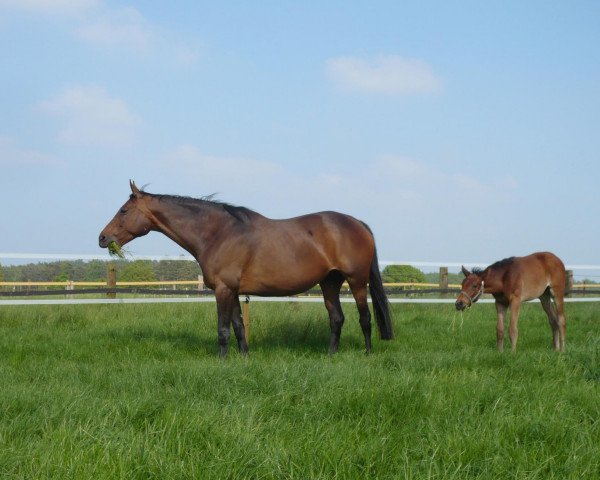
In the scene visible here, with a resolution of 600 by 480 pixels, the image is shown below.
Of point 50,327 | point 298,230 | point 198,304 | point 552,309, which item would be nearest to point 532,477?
point 298,230

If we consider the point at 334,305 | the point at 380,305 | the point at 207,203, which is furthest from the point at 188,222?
the point at 380,305

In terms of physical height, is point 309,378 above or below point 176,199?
below

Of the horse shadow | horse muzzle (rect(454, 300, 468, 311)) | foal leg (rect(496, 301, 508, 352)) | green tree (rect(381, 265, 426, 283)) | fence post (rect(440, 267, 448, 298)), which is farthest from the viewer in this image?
green tree (rect(381, 265, 426, 283))

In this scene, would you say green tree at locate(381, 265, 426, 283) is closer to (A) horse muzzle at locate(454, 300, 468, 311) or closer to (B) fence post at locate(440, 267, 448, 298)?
(B) fence post at locate(440, 267, 448, 298)

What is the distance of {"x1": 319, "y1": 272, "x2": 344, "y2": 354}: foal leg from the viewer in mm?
7973

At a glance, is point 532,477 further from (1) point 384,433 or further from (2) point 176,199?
(2) point 176,199

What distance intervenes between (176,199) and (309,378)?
3.87m

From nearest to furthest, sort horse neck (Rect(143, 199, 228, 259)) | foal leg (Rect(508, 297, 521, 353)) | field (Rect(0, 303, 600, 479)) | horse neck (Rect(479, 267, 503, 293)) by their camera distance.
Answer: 1. field (Rect(0, 303, 600, 479))
2. horse neck (Rect(143, 199, 228, 259))
3. foal leg (Rect(508, 297, 521, 353))
4. horse neck (Rect(479, 267, 503, 293))

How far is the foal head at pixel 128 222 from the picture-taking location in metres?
7.88

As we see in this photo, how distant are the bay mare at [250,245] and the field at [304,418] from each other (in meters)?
0.93

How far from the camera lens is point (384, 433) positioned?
3676 millimetres

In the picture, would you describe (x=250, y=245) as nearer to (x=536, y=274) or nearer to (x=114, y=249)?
(x=114, y=249)

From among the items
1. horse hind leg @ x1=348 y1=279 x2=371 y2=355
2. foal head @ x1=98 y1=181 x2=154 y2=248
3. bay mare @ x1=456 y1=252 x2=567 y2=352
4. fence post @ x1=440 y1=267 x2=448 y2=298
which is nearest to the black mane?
bay mare @ x1=456 y1=252 x2=567 y2=352

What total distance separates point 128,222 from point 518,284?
17.7 feet
